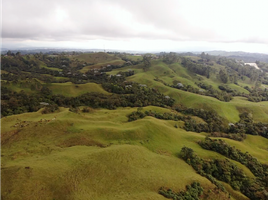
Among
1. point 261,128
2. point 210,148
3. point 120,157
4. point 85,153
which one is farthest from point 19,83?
point 261,128

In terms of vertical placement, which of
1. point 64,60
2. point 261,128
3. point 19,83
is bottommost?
point 261,128

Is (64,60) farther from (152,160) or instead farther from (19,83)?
(152,160)

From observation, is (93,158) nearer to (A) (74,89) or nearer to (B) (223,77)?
(A) (74,89)

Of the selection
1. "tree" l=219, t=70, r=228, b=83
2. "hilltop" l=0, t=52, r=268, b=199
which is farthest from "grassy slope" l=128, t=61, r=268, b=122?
"tree" l=219, t=70, r=228, b=83

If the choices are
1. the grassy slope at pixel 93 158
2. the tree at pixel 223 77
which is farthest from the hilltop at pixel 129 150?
the tree at pixel 223 77

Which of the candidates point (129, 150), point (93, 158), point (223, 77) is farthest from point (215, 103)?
point (93, 158)

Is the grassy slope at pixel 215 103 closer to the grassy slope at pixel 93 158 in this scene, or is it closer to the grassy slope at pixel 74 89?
the grassy slope at pixel 93 158
